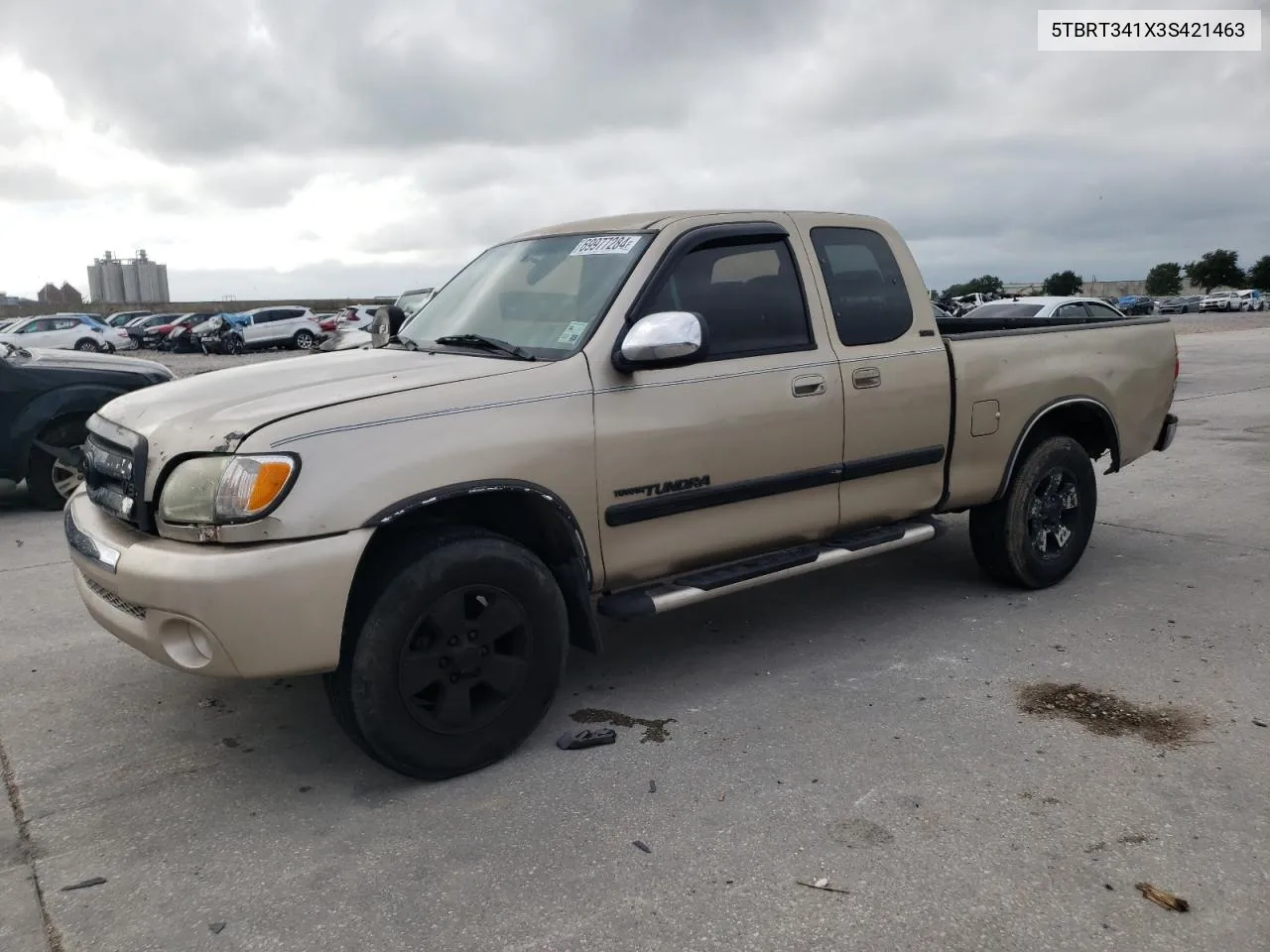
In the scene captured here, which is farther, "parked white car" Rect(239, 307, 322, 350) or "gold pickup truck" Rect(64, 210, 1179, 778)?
"parked white car" Rect(239, 307, 322, 350)

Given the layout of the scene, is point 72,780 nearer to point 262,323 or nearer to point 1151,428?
point 1151,428

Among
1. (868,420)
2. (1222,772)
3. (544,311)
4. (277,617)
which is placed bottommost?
(1222,772)

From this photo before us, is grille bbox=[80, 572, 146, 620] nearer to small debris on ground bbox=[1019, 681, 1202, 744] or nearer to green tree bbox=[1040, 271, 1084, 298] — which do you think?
small debris on ground bbox=[1019, 681, 1202, 744]

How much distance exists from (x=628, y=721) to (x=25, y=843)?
6.56 ft

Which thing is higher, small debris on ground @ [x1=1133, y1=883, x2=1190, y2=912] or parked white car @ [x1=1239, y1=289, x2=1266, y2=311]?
parked white car @ [x1=1239, y1=289, x2=1266, y2=311]

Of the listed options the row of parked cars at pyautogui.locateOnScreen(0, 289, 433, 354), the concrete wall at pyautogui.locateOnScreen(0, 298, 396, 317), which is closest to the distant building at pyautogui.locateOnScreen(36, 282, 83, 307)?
the concrete wall at pyautogui.locateOnScreen(0, 298, 396, 317)

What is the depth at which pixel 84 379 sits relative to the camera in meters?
8.05

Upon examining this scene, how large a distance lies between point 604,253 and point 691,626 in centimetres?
188

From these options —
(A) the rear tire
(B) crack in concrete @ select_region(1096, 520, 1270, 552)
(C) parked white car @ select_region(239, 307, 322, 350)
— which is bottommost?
(B) crack in concrete @ select_region(1096, 520, 1270, 552)

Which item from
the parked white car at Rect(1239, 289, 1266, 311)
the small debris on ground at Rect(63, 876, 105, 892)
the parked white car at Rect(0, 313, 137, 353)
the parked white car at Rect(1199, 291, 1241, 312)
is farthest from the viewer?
the parked white car at Rect(1199, 291, 1241, 312)

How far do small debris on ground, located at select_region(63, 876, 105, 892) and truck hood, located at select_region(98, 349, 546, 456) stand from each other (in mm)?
1263

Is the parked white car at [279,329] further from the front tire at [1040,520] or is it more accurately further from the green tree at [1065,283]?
the green tree at [1065,283]

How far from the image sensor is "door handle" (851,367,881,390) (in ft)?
14.6

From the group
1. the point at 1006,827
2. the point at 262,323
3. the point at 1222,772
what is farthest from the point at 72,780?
the point at 262,323
